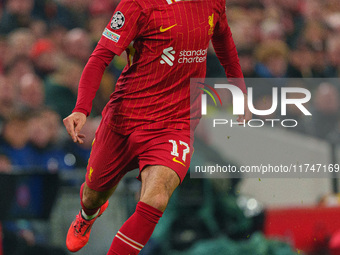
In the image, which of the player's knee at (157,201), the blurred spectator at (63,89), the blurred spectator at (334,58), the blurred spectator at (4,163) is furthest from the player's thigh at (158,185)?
the blurred spectator at (334,58)

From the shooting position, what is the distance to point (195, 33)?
3703 millimetres

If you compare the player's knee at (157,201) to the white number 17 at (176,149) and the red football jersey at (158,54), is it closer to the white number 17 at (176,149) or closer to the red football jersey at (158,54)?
the white number 17 at (176,149)

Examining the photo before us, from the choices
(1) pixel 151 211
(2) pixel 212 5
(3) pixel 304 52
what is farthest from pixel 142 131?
(3) pixel 304 52

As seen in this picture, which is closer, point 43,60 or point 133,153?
point 133,153

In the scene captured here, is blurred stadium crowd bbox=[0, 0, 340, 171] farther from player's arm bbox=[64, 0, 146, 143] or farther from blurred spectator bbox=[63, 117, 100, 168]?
player's arm bbox=[64, 0, 146, 143]

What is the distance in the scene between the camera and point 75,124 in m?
3.37

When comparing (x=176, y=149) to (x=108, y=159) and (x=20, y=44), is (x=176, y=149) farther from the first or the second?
(x=20, y=44)

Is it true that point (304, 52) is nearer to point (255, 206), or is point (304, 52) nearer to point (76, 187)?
point (255, 206)

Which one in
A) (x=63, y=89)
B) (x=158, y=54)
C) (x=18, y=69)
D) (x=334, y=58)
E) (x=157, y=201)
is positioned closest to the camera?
(x=157, y=201)

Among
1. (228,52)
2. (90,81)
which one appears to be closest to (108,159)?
(90,81)

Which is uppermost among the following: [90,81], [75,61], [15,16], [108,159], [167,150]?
[15,16]

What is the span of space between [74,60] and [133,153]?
10.1ft

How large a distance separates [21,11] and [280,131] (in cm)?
348

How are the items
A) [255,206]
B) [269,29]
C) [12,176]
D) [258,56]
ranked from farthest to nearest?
[269,29] → [258,56] → [255,206] → [12,176]
